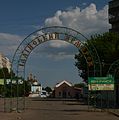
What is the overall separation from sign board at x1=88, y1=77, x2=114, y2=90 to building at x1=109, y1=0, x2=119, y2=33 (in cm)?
6175

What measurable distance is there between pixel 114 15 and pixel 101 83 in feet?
215

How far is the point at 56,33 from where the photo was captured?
1727 inches

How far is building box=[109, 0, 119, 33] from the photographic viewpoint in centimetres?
10605

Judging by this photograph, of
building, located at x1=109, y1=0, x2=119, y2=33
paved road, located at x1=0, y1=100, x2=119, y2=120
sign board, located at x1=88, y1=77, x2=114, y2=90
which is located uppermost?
building, located at x1=109, y1=0, x2=119, y2=33

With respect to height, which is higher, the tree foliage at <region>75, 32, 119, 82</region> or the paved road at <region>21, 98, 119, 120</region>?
the tree foliage at <region>75, 32, 119, 82</region>

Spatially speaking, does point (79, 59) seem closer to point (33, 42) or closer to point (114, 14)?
point (114, 14)

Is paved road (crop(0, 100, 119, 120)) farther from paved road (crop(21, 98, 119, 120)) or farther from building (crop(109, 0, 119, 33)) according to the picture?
building (crop(109, 0, 119, 33))

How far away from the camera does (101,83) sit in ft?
147

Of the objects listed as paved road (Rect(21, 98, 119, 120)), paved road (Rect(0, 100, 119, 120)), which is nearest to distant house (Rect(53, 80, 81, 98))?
paved road (Rect(21, 98, 119, 120))

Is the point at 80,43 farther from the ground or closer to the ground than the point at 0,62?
closer to the ground

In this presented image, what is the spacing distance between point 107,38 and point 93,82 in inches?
1145

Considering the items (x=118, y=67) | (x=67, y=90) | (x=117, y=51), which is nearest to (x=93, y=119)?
(x=118, y=67)

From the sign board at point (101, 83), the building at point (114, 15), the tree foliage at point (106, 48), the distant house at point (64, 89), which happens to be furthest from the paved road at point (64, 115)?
the distant house at point (64, 89)


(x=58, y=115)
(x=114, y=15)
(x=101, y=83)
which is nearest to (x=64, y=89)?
(x=114, y=15)
